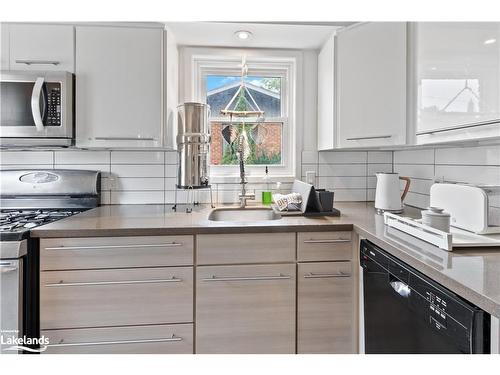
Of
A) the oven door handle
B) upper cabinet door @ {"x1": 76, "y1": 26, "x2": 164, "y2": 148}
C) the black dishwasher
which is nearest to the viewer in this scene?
the black dishwasher

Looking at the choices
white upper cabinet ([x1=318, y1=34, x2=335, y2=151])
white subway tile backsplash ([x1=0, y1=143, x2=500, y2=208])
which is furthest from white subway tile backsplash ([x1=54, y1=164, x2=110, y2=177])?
white upper cabinet ([x1=318, y1=34, x2=335, y2=151])

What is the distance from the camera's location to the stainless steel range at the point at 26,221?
53.8 inches

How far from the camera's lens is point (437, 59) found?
1.41 meters

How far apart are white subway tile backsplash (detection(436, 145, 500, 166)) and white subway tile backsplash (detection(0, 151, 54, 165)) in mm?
Result: 2436

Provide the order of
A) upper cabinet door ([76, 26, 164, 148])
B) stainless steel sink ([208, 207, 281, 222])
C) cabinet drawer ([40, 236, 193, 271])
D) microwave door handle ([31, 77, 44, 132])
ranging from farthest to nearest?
1. stainless steel sink ([208, 207, 281, 222])
2. upper cabinet door ([76, 26, 164, 148])
3. microwave door handle ([31, 77, 44, 132])
4. cabinet drawer ([40, 236, 193, 271])

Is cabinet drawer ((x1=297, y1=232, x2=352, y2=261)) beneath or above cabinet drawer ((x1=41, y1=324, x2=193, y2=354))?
above

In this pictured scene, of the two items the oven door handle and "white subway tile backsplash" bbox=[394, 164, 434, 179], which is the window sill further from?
the oven door handle

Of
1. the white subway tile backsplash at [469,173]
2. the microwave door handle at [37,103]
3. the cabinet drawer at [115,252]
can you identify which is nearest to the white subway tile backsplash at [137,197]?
the microwave door handle at [37,103]

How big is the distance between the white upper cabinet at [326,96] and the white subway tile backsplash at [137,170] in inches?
44.4

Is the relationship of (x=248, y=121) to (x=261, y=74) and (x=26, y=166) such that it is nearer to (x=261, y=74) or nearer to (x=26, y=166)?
(x=261, y=74)

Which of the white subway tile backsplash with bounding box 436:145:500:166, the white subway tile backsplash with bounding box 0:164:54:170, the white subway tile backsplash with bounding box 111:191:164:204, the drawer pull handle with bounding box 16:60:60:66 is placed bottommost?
the white subway tile backsplash with bounding box 111:191:164:204

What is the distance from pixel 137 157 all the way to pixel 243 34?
1062 mm

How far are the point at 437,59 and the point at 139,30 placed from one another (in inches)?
61.0

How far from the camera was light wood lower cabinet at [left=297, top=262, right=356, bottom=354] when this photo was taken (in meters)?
1.59
